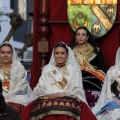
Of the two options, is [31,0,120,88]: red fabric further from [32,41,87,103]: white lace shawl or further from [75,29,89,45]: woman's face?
[32,41,87,103]: white lace shawl

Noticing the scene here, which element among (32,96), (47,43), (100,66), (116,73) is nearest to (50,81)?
(32,96)

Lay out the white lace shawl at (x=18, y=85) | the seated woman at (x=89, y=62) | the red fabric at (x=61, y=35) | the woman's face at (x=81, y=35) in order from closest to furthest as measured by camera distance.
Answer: the white lace shawl at (x=18, y=85), the seated woman at (x=89, y=62), the woman's face at (x=81, y=35), the red fabric at (x=61, y=35)

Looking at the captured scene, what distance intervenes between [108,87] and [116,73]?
26 centimetres

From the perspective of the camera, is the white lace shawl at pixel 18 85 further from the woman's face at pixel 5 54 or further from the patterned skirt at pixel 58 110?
the patterned skirt at pixel 58 110

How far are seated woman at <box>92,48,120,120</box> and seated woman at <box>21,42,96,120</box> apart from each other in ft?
0.86

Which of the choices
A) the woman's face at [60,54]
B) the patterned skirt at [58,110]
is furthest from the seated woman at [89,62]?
the patterned skirt at [58,110]

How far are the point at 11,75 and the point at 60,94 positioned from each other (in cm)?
118

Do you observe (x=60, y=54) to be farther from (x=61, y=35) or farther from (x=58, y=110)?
(x=61, y=35)

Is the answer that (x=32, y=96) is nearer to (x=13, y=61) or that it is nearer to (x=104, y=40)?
(x=13, y=61)

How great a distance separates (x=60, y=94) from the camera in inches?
306

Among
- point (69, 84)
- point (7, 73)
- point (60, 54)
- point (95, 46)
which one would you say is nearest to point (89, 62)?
point (95, 46)

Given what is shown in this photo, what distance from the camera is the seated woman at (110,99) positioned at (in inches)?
307

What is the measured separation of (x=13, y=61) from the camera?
348 inches

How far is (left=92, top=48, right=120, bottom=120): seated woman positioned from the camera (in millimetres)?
7797
